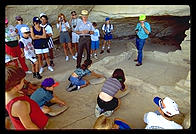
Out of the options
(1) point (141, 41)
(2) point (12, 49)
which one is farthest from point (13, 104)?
(1) point (141, 41)

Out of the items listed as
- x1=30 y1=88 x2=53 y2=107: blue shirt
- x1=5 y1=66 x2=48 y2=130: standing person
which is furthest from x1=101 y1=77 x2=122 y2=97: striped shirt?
x1=5 y1=66 x2=48 y2=130: standing person

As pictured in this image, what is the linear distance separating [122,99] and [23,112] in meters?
1.98

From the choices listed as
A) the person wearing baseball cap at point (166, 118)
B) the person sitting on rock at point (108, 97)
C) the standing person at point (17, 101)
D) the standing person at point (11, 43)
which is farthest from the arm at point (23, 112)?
the standing person at point (11, 43)

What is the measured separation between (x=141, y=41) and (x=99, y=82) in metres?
1.52

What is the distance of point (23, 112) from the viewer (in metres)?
1.90

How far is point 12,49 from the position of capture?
13.9ft

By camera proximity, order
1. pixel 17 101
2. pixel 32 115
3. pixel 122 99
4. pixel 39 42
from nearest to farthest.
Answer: pixel 17 101
pixel 32 115
pixel 122 99
pixel 39 42

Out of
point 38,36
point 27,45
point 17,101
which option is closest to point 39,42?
point 38,36

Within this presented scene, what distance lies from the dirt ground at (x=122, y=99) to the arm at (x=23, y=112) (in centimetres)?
88

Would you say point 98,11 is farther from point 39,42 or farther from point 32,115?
point 32,115

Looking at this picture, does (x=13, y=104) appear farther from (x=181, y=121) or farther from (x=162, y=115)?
(x=181, y=121)

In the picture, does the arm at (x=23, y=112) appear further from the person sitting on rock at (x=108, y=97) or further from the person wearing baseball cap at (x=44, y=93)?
the person sitting on rock at (x=108, y=97)

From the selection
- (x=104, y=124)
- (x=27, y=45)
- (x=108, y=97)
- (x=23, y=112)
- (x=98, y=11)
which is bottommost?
(x=104, y=124)

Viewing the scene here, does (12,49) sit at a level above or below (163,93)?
above
